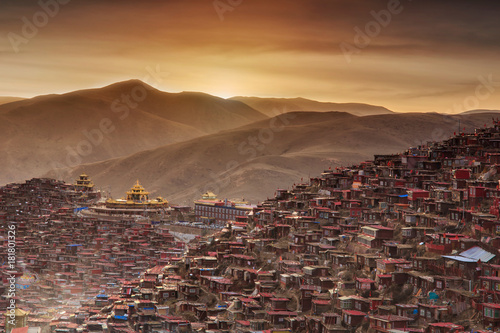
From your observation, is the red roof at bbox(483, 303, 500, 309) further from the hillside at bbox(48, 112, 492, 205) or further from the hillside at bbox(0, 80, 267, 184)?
the hillside at bbox(0, 80, 267, 184)

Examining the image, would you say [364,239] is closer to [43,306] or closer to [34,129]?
[43,306]

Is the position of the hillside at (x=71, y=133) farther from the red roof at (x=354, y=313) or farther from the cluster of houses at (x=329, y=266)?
the red roof at (x=354, y=313)

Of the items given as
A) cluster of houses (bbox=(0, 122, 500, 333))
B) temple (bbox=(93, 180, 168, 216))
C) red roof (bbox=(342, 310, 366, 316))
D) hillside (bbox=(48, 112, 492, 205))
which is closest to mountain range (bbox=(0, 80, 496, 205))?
hillside (bbox=(48, 112, 492, 205))

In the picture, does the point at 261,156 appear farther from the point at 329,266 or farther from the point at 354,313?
the point at 354,313

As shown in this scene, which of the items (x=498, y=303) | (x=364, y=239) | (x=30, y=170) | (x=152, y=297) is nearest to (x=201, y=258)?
(x=152, y=297)

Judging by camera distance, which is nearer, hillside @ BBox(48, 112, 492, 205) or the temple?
the temple

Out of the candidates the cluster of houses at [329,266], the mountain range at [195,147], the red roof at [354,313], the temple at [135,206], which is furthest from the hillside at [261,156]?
the red roof at [354,313]
